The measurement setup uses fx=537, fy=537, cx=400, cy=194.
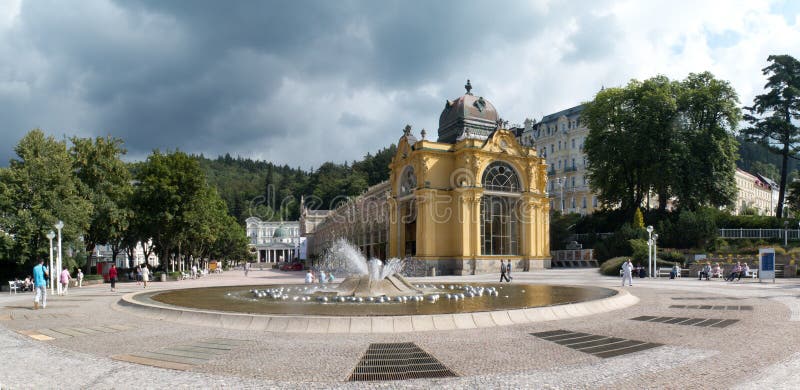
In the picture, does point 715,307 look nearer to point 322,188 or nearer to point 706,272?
point 706,272

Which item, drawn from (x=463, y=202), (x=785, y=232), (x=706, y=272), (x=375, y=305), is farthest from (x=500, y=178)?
(x=375, y=305)

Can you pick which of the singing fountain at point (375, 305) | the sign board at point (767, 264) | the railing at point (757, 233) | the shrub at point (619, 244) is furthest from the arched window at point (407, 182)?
the railing at point (757, 233)

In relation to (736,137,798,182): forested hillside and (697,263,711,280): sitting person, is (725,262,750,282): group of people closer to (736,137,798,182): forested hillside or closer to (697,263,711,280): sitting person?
(697,263,711,280): sitting person

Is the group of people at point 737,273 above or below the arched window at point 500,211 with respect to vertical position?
below

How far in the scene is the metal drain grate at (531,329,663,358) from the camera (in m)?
10.5

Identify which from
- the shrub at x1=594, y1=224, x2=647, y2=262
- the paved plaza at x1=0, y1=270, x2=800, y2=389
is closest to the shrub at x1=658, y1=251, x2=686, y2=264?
the shrub at x1=594, y1=224, x2=647, y2=262

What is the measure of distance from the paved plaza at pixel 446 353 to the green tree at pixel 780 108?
177ft

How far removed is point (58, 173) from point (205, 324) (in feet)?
97.1

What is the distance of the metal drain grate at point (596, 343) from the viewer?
10508 millimetres

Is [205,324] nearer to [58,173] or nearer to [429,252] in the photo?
[58,173]

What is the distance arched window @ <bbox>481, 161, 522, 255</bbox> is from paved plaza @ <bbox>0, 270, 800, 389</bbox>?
121 ft

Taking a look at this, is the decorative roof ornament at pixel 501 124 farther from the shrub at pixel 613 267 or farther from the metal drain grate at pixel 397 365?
the metal drain grate at pixel 397 365

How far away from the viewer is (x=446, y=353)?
34.9 feet

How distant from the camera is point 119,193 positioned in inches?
1849
